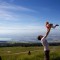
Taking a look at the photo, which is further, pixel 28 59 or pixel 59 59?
pixel 28 59

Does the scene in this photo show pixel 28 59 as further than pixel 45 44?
Yes

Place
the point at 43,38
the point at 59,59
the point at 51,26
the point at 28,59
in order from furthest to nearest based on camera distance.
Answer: the point at 28,59
the point at 59,59
the point at 43,38
the point at 51,26

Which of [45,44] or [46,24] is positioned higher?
[46,24]

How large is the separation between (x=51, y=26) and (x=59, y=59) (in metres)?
10.2

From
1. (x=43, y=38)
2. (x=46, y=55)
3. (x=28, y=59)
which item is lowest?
(x=28, y=59)

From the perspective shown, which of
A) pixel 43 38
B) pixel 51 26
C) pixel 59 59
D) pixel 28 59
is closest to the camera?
pixel 51 26

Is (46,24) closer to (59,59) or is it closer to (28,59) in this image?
(59,59)

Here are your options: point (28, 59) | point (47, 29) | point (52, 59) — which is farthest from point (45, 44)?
point (28, 59)

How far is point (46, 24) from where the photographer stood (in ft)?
20.2

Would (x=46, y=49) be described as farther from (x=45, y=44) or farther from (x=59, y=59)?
(x=59, y=59)

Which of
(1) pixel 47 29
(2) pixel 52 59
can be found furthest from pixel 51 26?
(2) pixel 52 59

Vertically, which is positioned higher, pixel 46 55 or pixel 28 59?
pixel 46 55

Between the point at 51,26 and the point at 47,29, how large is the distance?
0.15 metres

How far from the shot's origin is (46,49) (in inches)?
251
